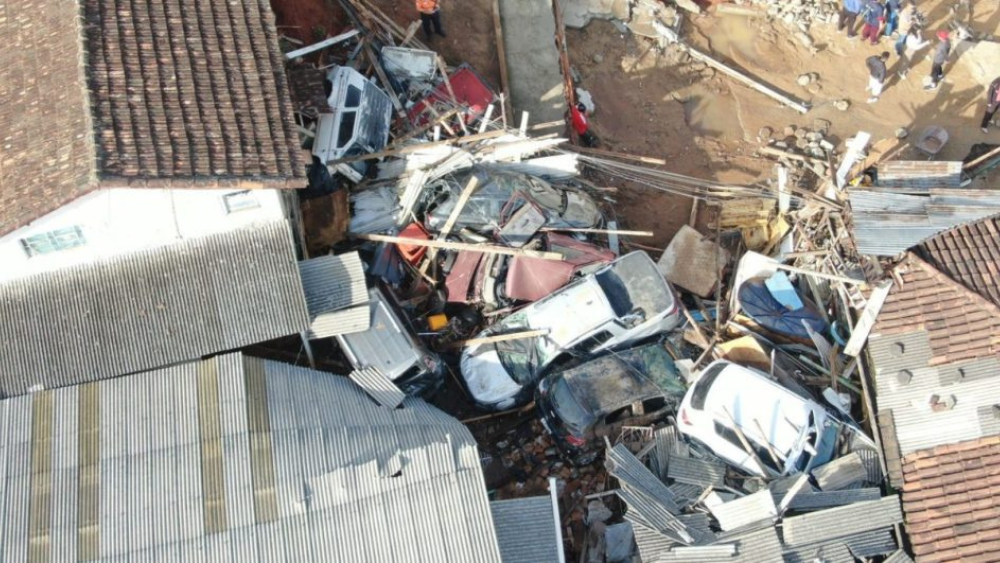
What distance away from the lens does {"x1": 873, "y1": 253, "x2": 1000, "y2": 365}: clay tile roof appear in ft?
49.4

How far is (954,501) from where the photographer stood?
47.9ft

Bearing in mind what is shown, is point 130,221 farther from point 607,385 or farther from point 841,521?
point 841,521

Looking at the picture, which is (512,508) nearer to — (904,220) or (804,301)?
(804,301)

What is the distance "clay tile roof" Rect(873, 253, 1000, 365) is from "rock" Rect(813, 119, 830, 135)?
6714mm

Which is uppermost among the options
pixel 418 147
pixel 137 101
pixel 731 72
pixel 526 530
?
pixel 731 72

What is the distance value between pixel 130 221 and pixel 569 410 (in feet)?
25.6

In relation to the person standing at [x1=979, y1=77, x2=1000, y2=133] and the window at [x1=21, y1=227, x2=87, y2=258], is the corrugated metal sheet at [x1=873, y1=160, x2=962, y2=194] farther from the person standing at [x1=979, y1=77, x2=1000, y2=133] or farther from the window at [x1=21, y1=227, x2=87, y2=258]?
the window at [x1=21, y1=227, x2=87, y2=258]

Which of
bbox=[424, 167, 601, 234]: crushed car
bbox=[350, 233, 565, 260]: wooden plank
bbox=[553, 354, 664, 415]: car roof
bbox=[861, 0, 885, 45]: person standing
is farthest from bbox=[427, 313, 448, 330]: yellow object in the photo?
bbox=[861, 0, 885, 45]: person standing

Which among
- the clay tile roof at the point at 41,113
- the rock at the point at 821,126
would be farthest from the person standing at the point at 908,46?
the clay tile roof at the point at 41,113

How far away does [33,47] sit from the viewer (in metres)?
15.0

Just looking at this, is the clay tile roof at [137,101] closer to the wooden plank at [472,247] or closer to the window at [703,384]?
the wooden plank at [472,247]

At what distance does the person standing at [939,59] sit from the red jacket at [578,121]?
8.54 m

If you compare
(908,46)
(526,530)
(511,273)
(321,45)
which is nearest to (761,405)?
(526,530)

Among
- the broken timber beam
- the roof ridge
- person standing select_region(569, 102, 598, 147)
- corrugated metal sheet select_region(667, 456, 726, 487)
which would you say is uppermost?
the roof ridge
